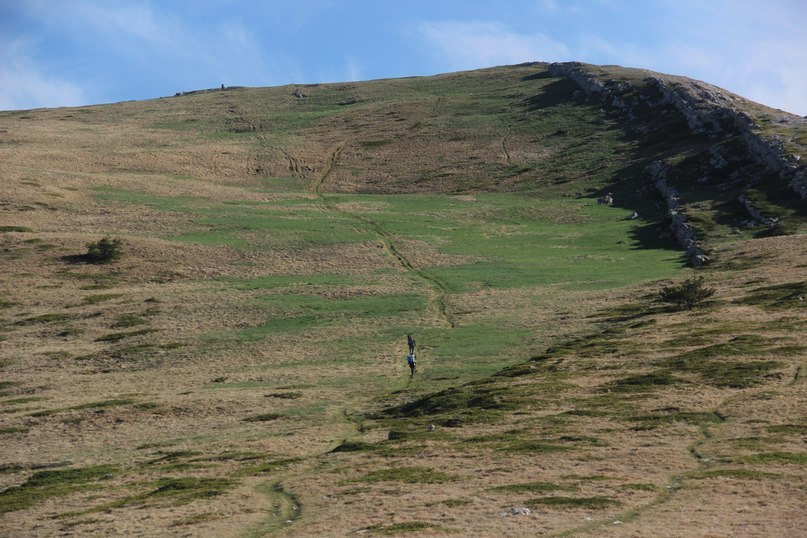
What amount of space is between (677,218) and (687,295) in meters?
42.4

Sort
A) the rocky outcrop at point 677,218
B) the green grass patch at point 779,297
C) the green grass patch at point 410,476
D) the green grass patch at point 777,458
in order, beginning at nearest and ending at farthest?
the green grass patch at point 777,458 < the green grass patch at point 410,476 < the green grass patch at point 779,297 < the rocky outcrop at point 677,218

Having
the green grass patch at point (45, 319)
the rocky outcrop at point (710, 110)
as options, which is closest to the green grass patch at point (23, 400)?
the green grass patch at point (45, 319)

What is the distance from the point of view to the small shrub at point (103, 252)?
108125 mm

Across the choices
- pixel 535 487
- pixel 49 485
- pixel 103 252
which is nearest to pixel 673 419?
pixel 535 487

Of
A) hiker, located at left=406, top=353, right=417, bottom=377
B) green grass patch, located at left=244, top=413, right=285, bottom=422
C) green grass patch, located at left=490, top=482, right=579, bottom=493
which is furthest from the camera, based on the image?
hiker, located at left=406, top=353, right=417, bottom=377

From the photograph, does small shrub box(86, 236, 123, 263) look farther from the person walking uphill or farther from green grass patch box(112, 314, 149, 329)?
the person walking uphill

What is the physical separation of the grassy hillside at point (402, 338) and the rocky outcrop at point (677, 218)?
136 cm

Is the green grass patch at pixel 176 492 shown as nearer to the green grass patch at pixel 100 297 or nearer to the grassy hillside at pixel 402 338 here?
the grassy hillside at pixel 402 338

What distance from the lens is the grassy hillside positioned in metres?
37.1

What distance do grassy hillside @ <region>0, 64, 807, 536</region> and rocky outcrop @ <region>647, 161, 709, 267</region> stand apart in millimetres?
1357

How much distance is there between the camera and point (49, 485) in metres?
44.6

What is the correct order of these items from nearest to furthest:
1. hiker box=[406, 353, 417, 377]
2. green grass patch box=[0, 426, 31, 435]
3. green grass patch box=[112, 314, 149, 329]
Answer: green grass patch box=[0, 426, 31, 435] < hiker box=[406, 353, 417, 377] < green grass patch box=[112, 314, 149, 329]

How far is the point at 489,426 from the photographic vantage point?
49.0m

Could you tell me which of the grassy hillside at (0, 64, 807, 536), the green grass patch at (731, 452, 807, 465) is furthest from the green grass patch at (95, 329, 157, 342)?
the green grass patch at (731, 452, 807, 465)
